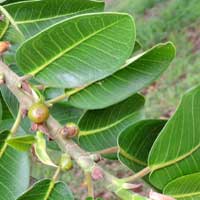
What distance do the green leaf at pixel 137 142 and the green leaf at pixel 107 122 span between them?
4.1 inches

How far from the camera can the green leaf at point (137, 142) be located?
946mm

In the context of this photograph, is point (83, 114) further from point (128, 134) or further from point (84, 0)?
point (84, 0)

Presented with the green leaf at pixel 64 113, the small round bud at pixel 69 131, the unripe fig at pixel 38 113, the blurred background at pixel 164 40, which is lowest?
the blurred background at pixel 164 40

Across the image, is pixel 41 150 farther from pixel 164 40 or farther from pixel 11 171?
pixel 164 40

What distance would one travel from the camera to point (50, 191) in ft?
3.05

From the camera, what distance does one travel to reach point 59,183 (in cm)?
93

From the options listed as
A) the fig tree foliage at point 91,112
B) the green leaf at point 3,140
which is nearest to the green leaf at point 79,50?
the fig tree foliage at point 91,112

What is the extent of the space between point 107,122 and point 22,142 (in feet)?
0.89

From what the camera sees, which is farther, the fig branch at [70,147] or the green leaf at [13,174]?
the green leaf at [13,174]

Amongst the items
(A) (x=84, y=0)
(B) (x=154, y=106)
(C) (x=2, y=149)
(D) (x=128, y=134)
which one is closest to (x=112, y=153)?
(D) (x=128, y=134)

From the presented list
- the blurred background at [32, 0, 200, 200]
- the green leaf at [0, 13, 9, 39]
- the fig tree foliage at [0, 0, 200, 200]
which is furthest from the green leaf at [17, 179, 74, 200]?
the blurred background at [32, 0, 200, 200]

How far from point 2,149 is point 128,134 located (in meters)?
0.22

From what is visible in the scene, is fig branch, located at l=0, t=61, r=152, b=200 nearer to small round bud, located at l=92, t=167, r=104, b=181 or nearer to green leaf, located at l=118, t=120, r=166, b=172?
small round bud, located at l=92, t=167, r=104, b=181

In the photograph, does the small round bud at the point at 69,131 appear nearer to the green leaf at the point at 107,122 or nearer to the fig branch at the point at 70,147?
the fig branch at the point at 70,147
